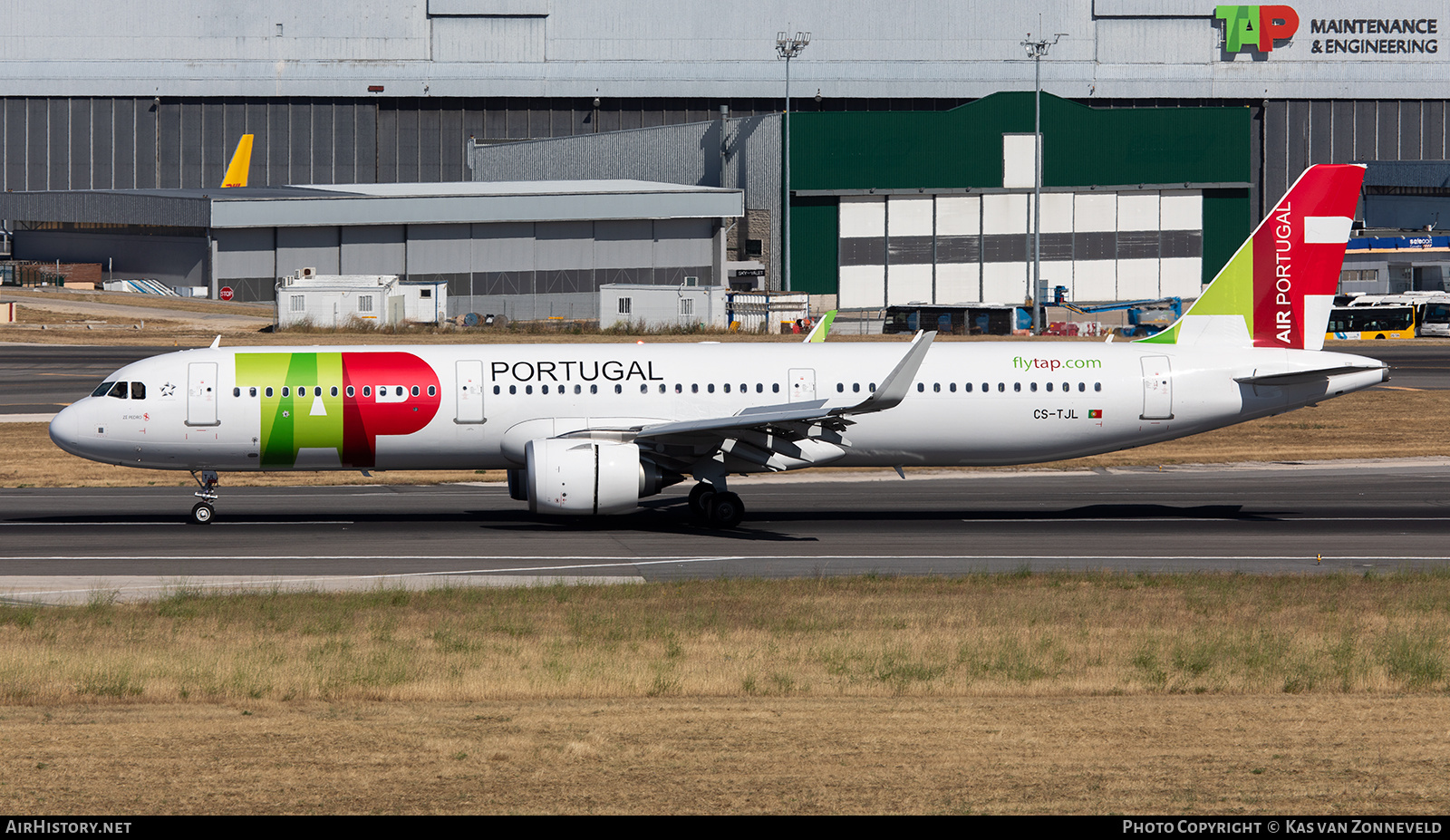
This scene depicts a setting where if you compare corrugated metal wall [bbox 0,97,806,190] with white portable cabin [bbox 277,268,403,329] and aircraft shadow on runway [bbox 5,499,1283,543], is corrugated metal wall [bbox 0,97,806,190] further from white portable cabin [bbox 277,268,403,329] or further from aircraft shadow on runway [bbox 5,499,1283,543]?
aircraft shadow on runway [bbox 5,499,1283,543]

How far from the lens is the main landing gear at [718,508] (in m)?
32.9

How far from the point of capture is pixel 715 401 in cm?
3303

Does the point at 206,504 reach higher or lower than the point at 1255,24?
lower

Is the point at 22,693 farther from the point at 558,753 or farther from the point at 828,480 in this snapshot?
the point at 828,480

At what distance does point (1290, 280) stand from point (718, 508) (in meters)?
15.0

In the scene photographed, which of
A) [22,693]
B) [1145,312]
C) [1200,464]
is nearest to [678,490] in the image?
[1200,464]

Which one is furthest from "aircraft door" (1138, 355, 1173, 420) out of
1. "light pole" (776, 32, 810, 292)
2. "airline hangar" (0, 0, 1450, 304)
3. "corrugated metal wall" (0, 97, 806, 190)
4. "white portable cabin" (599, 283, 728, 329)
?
"corrugated metal wall" (0, 97, 806, 190)

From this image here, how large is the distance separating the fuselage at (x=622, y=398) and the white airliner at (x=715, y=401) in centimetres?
4

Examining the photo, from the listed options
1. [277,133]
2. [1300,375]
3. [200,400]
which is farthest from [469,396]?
[277,133]

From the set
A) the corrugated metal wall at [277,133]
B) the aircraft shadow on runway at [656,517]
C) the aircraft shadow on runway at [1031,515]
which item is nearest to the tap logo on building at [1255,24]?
the corrugated metal wall at [277,133]

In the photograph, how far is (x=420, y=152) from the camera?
12656cm

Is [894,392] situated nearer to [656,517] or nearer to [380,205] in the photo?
[656,517]

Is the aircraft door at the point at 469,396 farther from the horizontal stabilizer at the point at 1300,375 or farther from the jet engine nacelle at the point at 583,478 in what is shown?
the horizontal stabilizer at the point at 1300,375
